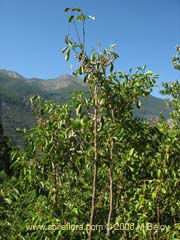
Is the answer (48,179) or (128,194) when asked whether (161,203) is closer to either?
(128,194)

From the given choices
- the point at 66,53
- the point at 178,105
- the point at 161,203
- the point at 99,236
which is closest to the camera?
the point at 66,53

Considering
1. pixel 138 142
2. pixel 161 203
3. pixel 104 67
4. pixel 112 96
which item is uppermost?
pixel 104 67

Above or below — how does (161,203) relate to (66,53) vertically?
below

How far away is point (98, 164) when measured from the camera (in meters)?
6.23

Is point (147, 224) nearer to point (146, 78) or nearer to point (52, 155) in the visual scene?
point (52, 155)

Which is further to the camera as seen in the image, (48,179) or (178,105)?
(178,105)

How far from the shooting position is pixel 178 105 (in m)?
19.7

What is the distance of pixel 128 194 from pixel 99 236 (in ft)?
3.21

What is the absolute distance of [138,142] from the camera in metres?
6.50

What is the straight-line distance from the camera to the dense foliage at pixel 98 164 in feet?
18.0

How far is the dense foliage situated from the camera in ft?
18.0

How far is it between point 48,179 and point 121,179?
4.23 ft

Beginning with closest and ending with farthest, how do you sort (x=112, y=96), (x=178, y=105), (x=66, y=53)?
(x=66, y=53) < (x=112, y=96) < (x=178, y=105)

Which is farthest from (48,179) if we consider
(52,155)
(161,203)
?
(161,203)
